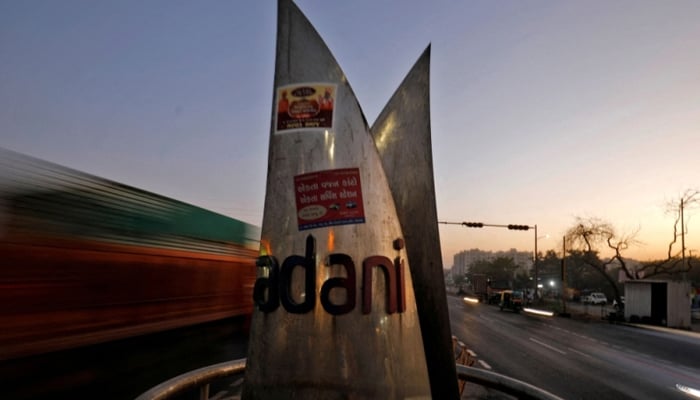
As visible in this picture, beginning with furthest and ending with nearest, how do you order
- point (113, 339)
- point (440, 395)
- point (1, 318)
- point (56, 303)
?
1. point (113, 339)
2. point (56, 303)
3. point (1, 318)
4. point (440, 395)

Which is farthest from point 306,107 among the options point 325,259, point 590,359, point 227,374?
point 590,359

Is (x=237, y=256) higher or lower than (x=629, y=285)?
higher

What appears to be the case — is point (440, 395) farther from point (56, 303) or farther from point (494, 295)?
point (494, 295)

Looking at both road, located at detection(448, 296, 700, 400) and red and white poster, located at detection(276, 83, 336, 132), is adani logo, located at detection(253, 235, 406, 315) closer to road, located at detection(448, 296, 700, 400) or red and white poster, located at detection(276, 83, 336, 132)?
red and white poster, located at detection(276, 83, 336, 132)

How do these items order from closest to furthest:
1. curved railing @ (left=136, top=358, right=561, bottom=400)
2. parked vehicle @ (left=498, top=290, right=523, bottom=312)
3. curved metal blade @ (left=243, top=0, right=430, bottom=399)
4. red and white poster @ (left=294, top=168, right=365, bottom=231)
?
1. curved metal blade @ (left=243, top=0, right=430, bottom=399)
2. red and white poster @ (left=294, top=168, right=365, bottom=231)
3. curved railing @ (left=136, top=358, right=561, bottom=400)
4. parked vehicle @ (left=498, top=290, right=523, bottom=312)

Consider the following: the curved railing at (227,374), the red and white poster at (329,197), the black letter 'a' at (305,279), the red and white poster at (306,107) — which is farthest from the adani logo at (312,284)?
the curved railing at (227,374)

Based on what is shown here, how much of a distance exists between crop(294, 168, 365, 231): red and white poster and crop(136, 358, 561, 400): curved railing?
52.4 inches

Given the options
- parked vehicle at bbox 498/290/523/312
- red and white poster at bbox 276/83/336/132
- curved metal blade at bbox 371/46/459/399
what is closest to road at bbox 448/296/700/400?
curved metal blade at bbox 371/46/459/399

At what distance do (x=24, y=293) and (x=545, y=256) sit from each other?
3949 inches

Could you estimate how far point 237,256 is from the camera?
12.0 metres

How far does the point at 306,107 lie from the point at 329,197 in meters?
0.55

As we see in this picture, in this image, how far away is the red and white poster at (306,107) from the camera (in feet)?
7.27

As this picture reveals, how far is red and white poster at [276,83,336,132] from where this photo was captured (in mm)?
2215

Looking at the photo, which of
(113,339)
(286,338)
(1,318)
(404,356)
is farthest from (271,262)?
(113,339)
